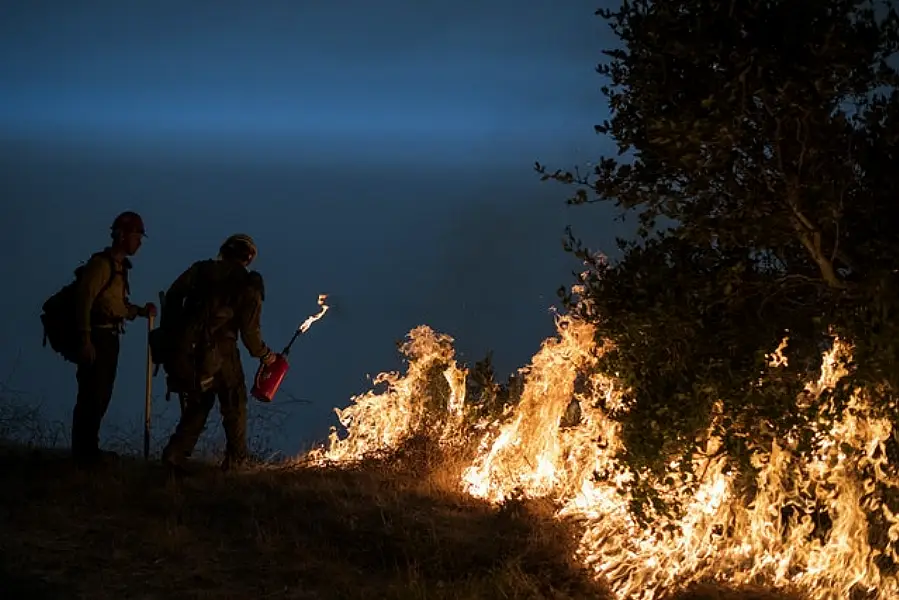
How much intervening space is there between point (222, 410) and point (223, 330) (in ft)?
2.50

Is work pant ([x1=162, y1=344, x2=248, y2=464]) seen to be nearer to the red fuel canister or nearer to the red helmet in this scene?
the red fuel canister

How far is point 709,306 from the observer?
498 cm

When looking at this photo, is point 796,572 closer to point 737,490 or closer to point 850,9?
point 737,490

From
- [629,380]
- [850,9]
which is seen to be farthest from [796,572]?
[850,9]

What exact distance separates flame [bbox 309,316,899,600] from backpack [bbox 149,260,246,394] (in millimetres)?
2151

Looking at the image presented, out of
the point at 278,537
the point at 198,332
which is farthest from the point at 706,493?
the point at 198,332

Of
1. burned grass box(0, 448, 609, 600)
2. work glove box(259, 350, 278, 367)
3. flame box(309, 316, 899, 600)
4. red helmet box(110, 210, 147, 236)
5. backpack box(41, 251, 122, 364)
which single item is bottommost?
burned grass box(0, 448, 609, 600)

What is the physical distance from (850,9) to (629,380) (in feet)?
7.24

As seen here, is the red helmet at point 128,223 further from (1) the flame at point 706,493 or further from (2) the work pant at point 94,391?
(1) the flame at point 706,493

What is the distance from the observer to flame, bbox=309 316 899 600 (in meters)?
4.95

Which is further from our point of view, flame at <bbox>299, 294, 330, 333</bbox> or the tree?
flame at <bbox>299, 294, 330, 333</bbox>

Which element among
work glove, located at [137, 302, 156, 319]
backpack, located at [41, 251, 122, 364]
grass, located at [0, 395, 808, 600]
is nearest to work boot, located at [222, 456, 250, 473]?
grass, located at [0, 395, 808, 600]

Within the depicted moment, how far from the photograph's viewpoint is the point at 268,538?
6.07m

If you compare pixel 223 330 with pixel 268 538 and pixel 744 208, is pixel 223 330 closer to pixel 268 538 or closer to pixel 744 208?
pixel 268 538
